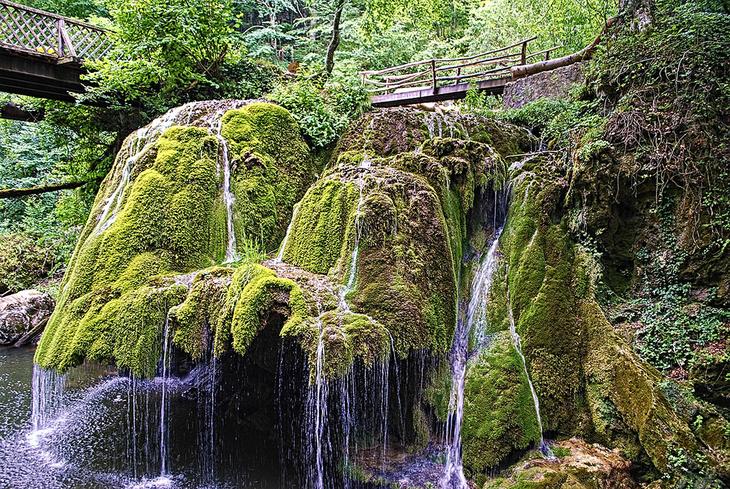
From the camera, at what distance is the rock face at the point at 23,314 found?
1121cm

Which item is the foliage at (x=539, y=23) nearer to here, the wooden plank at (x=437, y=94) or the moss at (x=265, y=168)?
the wooden plank at (x=437, y=94)

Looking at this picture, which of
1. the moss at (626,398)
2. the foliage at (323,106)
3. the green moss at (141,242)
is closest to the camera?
the moss at (626,398)

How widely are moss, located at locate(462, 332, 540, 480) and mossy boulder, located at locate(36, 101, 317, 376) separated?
323 cm

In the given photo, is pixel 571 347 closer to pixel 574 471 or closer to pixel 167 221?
pixel 574 471

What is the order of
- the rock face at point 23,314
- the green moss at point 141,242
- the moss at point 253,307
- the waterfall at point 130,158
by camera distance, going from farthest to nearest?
1. the rock face at point 23,314
2. the waterfall at point 130,158
3. the green moss at point 141,242
4. the moss at point 253,307

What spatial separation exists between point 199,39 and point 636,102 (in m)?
9.10

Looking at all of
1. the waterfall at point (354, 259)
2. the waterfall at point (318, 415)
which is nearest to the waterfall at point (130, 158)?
the waterfall at point (354, 259)

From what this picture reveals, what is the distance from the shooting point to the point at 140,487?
545 centimetres

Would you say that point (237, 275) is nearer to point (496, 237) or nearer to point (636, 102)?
point (496, 237)

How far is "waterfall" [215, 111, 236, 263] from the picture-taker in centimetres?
661

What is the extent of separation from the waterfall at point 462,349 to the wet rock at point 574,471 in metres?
0.42

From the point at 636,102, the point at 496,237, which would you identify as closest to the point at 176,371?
the point at 496,237

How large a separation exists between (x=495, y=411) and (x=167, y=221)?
480 cm

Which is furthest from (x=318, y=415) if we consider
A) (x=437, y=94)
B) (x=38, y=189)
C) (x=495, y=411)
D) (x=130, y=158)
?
(x=437, y=94)
